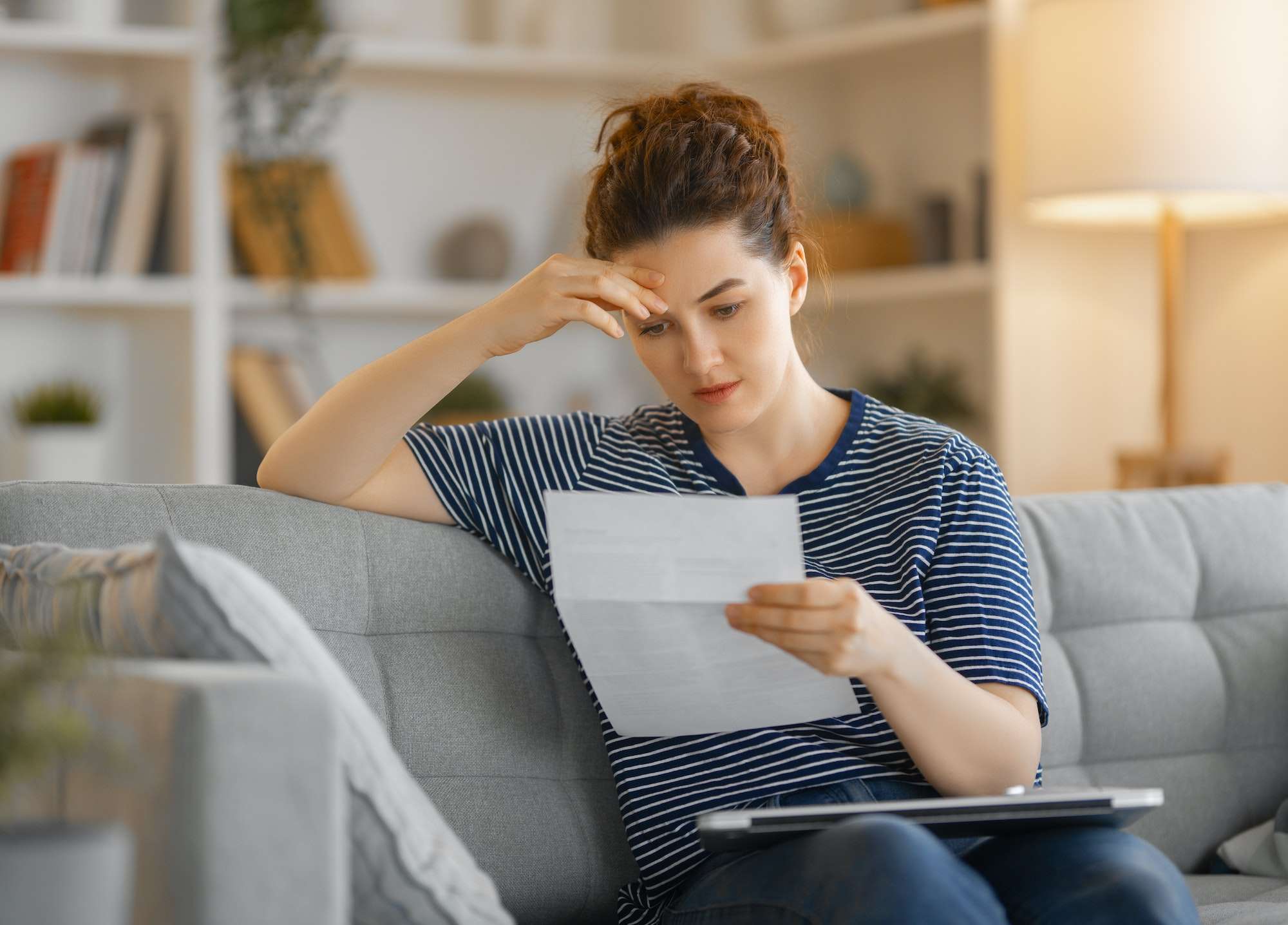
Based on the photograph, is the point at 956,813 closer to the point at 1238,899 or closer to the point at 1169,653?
the point at 1238,899

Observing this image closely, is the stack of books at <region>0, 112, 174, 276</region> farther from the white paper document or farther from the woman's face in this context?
the white paper document

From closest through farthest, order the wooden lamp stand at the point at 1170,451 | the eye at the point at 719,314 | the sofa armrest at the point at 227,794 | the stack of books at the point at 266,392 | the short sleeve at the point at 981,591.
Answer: the sofa armrest at the point at 227,794
the short sleeve at the point at 981,591
the eye at the point at 719,314
the wooden lamp stand at the point at 1170,451
the stack of books at the point at 266,392

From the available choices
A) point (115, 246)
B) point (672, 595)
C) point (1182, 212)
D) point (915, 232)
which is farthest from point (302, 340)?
point (672, 595)

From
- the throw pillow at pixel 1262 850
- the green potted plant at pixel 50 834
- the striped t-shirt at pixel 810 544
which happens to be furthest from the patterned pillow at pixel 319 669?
the throw pillow at pixel 1262 850

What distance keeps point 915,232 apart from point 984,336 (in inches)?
10.9

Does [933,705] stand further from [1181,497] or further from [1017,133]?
[1017,133]

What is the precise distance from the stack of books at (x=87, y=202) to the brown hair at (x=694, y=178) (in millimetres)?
1741

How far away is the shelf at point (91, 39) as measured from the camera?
291 cm

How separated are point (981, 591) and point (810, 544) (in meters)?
0.17

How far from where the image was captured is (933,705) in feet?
4.09

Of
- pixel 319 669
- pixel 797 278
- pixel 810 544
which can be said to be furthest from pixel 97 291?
pixel 319 669

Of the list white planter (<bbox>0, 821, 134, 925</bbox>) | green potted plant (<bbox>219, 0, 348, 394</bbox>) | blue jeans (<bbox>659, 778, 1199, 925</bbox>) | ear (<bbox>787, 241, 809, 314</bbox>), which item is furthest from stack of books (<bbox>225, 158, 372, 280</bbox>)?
white planter (<bbox>0, 821, 134, 925</bbox>)

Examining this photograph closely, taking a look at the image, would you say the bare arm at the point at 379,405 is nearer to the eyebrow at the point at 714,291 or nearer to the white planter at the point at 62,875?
the eyebrow at the point at 714,291

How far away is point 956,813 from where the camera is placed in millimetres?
1159
